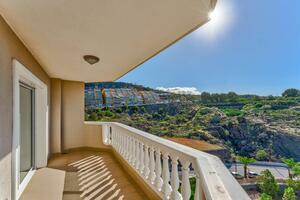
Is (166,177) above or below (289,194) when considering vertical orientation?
above

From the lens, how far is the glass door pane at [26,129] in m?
3.77

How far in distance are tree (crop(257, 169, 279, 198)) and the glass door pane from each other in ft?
11.6

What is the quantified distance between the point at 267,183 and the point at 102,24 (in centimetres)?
302

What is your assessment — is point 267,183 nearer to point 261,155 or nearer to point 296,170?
point 296,170

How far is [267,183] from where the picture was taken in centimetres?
321

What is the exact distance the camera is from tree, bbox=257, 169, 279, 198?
9.92 feet

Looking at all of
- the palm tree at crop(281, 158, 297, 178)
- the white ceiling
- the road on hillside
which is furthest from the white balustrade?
the palm tree at crop(281, 158, 297, 178)

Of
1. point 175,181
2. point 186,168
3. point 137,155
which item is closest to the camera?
point 186,168

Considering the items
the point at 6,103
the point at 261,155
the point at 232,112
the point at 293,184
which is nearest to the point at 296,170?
the point at 293,184

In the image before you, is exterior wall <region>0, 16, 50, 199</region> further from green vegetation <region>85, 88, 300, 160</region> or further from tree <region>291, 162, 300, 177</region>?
tree <region>291, 162, 300, 177</region>

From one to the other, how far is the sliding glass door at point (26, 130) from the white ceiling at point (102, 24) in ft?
2.68

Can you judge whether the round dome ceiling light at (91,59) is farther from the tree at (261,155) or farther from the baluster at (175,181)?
the tree at (261,155)

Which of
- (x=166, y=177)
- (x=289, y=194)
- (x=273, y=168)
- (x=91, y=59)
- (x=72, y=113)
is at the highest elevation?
(x=91, y=59)

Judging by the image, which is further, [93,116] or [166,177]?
[93,116]
